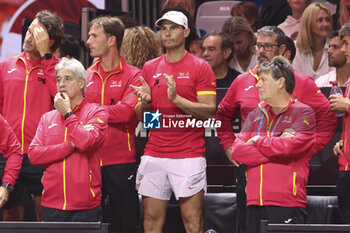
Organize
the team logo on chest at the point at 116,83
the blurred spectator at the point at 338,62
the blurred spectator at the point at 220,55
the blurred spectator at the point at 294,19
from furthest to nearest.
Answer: the blurred spectator at the point at 294,19 < the blurred spectator at the point at 220,55 < the blurred spectator at the point at 338,62 < the team logo on chest at the point at 116,83

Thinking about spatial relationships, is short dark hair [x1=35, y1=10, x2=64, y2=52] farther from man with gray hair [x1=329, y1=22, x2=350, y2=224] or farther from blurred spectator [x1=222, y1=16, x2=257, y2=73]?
man with gray hair [x1=329, y1=22, x2=350, y2=224]

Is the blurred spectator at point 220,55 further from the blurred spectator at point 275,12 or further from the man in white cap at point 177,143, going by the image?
the blurred spectator at point 275,12

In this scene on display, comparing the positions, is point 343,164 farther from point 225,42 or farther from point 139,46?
point 225,42

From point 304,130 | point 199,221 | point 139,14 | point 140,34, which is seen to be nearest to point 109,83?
point 140,34

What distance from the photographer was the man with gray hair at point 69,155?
14.6ft

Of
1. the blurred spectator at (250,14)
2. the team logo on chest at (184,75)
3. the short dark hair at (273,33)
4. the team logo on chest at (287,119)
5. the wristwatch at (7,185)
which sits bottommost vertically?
the wristwatch at (7,185)

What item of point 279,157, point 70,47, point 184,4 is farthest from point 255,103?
point 184,4

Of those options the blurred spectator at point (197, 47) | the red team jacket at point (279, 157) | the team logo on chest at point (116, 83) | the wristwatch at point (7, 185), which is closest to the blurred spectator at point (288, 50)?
the red team jacket at point (279, 157)

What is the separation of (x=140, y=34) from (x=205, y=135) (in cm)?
96

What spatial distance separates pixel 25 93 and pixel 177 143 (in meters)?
1.19

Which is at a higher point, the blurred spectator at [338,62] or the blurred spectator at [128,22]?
the blurred spectator at [128,22]

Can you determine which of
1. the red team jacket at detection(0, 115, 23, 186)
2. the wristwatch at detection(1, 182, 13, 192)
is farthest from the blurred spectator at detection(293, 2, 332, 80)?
the wristwatch at detection(1, 182, 13, 192)

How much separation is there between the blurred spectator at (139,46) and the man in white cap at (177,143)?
0.63m

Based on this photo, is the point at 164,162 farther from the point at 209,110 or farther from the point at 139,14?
the point at 139,14
